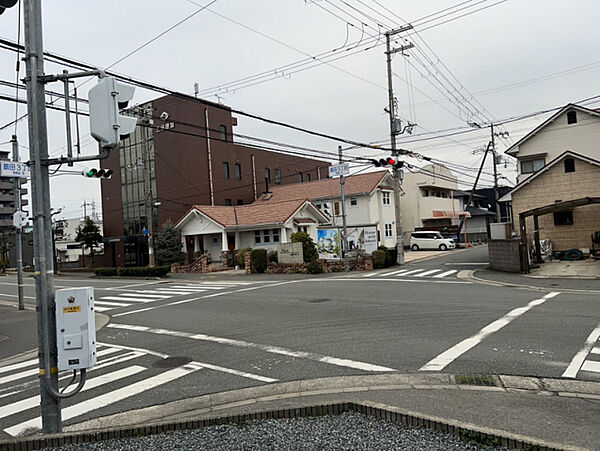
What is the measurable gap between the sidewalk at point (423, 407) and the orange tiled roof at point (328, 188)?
3329cm

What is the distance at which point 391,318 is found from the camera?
34.5ft

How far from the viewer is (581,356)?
693 cm

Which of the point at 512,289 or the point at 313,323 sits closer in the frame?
the point at 313,323

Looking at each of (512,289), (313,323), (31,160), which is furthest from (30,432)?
(512,289)

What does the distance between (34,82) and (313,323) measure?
25.6 feet

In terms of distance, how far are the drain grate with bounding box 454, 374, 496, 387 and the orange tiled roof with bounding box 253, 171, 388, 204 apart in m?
32.9

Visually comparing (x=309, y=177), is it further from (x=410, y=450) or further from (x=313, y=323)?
(x=410, y=450)

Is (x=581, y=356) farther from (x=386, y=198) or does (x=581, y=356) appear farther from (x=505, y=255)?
(x=386, y=198)

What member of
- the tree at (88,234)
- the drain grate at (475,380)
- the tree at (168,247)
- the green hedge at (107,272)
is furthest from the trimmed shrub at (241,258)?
the drain grate at (475,380)

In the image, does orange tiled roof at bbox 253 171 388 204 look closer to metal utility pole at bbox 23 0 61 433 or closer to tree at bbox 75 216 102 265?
tree at bbox 75 216 102 265

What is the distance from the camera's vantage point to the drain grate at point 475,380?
595 cm

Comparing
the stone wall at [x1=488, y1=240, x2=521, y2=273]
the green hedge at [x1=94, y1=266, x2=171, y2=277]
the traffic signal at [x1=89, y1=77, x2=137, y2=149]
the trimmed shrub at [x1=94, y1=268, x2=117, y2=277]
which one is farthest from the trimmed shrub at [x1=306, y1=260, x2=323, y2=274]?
the traffic signal at [x1=89, y1=77, x2=137, y2=149]

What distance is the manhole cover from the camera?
773 cm

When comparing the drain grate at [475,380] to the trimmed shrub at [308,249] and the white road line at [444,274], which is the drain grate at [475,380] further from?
the trimmed shrub at [308,249]
